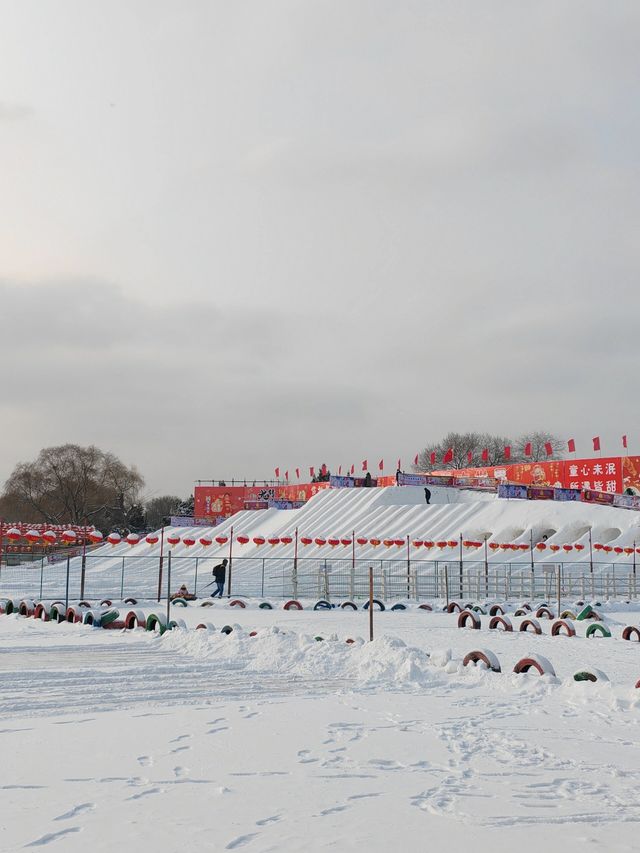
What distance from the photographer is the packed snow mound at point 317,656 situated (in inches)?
410

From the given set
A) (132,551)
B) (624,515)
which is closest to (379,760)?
(624,515)

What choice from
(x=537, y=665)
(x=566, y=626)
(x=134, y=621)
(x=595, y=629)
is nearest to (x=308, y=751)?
(x=537, y=665)

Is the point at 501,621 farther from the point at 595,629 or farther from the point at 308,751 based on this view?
the point at 308,751

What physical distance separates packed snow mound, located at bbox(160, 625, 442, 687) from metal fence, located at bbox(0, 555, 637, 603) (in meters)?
10.4

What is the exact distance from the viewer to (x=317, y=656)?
11.6m

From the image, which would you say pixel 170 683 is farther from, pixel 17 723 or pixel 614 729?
pixel 614 729

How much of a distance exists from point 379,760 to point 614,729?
2.51 metres

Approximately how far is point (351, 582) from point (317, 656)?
16135mm

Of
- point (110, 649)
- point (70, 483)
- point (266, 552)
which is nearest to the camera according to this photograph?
point (110, 649)

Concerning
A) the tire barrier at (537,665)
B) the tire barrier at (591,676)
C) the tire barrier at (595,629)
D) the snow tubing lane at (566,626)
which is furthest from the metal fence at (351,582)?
the tire barrier at (591,676)

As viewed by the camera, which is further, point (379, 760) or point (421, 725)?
point (421, 725)

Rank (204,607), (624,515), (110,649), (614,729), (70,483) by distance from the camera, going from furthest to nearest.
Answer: (70,483)
(624,515)
(204,607)
(110,649)
(614,729)

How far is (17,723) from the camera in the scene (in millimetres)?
7539

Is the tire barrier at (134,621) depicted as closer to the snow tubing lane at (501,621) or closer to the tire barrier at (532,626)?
the snow tubing lane at (501,621)
